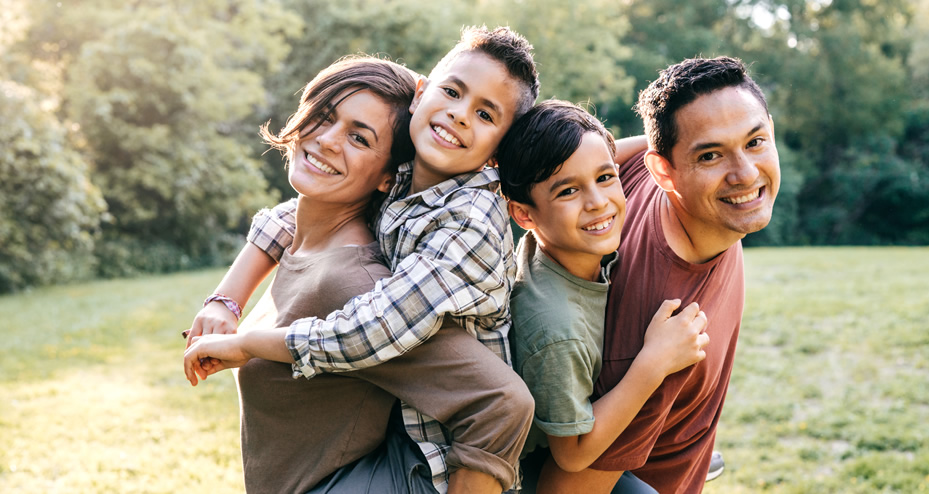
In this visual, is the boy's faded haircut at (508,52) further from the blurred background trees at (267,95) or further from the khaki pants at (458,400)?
the blurred background trees at (267,95)

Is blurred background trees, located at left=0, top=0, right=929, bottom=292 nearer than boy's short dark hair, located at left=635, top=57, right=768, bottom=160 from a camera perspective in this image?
No

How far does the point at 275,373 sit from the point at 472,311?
2.20 ft

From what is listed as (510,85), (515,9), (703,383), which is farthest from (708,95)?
(515,9)

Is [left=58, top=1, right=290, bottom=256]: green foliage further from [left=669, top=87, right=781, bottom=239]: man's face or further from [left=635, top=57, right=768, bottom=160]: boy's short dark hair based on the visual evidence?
[left=669, top=87, right=781, bottom=239]: man's face

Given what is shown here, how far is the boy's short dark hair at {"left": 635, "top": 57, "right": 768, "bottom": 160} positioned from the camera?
263 cm

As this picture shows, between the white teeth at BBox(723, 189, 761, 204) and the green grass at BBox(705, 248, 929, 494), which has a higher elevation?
the white teeth at BBox(723, 189, 761, 204)

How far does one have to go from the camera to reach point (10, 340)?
34.4 ft

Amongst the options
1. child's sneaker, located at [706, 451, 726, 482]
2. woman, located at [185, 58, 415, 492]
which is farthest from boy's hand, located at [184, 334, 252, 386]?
child's sneaker, located at [706, 451, 726, 482]

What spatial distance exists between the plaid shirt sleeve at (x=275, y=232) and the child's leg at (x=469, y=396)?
3.18 ft

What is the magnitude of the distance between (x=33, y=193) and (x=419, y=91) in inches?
651

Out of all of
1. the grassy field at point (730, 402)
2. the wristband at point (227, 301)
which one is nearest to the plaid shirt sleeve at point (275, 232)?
the wristband at point (227, 301)

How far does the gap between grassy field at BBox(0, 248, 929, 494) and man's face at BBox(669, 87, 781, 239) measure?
132 inches

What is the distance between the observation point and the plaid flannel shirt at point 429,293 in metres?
2.10

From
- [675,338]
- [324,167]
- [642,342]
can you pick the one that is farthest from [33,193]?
[675,338]
